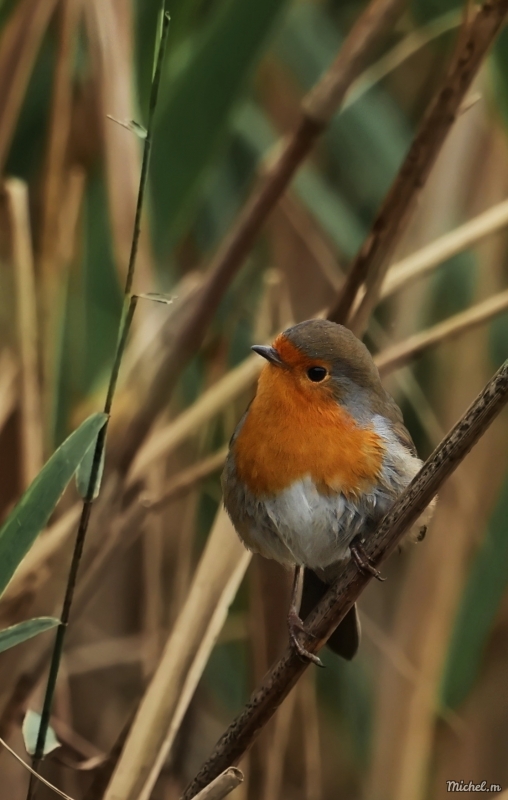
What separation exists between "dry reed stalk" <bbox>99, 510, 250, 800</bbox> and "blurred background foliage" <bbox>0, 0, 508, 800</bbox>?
18 cm

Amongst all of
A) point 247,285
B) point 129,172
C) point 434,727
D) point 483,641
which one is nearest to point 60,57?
point 129,172

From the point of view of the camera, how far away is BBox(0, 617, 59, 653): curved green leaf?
86 centimetres

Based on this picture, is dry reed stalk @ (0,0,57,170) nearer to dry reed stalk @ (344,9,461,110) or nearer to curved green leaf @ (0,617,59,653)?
dry reed stalk @ (344,9,461,110)

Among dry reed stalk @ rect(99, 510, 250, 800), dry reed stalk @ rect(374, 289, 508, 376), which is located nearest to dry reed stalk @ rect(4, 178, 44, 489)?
dry reed stalk @ rect(99, 510, 250, 800)

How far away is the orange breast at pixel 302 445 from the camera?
1202 millimetres

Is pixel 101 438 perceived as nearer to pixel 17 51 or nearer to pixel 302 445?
pixel 302 445

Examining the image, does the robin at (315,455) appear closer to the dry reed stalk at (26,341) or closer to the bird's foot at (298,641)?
the bird's foot at (298,641)

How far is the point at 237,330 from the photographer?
167 cm

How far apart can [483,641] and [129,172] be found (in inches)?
37.9

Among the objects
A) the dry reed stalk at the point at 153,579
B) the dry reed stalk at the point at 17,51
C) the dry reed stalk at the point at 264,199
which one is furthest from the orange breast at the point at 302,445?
the dry reed stalk at the point at 17,51

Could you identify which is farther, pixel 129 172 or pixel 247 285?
pixel 247 285

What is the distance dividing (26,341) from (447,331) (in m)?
0.68

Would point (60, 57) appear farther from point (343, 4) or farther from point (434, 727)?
point (434, 727)

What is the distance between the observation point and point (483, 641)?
1.36m
